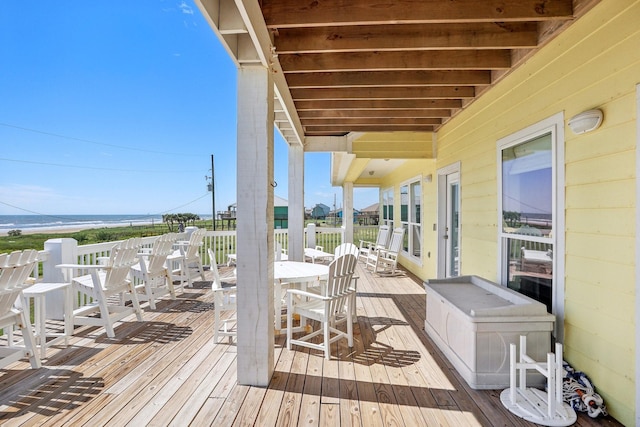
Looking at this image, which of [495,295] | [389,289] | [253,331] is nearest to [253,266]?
[253,331]

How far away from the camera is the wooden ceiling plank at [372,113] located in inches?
174

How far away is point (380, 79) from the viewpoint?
11.0 ft

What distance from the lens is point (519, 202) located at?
3102 mm

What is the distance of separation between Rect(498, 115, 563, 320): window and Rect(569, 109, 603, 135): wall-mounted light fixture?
0.92 feet

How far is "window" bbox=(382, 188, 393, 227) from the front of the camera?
392 inches

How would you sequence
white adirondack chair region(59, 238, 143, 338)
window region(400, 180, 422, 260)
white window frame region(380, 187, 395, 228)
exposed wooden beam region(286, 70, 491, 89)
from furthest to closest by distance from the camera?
1. white window frame region(380, 187, 395, 228)
2. window region(400, 180, 422, 260)
3. white adirondack chair region(59, 238, 143, 338)
4. exposed wooden beam region(286, 70, 491, 89)

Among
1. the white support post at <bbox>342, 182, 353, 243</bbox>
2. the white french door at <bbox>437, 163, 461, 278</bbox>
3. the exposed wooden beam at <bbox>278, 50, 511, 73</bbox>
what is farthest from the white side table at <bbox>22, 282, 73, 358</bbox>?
the white support post at <bbox>342, 182, 353, 243</bbox>

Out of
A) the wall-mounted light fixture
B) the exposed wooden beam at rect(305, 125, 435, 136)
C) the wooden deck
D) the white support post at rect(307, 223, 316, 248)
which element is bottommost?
the wooden deck

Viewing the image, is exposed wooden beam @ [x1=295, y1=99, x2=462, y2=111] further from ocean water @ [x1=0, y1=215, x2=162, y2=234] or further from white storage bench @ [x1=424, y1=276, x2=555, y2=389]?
ocean water @ [x1=0, y1=215, x2=162, y2=234]

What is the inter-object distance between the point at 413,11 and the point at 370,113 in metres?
2.23

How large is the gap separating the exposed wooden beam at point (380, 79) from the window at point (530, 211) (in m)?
0.81

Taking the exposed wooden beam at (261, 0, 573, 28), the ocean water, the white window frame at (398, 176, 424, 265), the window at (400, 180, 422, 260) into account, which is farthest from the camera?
the ocean water

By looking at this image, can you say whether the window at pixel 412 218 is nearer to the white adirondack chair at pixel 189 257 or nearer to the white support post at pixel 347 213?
the white support post at pixel 347 213

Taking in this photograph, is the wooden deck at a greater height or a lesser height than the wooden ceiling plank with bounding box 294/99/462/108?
lesser
